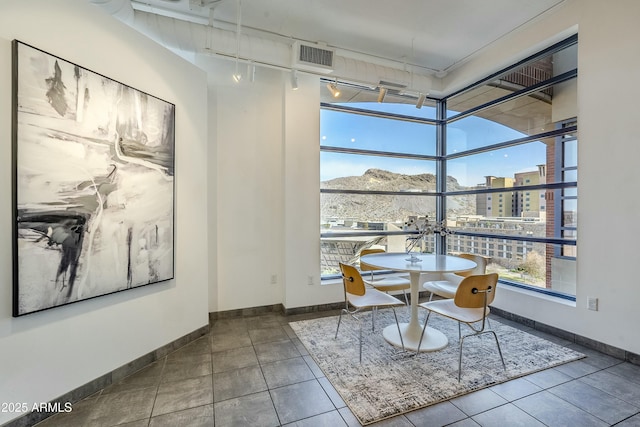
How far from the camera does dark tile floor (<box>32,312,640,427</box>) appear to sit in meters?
1.87

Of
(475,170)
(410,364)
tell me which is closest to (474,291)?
(410,364)

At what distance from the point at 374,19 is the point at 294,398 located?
3.81m

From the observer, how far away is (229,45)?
119 inches

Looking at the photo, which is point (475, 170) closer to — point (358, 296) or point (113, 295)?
point (358, 296)

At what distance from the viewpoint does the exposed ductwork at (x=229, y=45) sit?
265 centimetres

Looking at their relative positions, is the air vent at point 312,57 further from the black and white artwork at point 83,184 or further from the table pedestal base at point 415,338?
the table pedestal base at point 415,338

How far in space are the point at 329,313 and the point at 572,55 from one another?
13.8 feet

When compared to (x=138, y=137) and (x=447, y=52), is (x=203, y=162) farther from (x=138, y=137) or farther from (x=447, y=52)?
(x=447, y=52)

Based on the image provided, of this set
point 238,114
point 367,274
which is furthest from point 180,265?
point 367,274

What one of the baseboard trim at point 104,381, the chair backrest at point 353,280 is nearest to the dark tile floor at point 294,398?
the baseboard trim at point 104,381

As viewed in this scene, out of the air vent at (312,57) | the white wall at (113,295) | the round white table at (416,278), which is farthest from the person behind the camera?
the air vent at (312,57)

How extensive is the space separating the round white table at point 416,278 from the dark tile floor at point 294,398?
68 cm

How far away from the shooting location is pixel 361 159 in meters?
4.39

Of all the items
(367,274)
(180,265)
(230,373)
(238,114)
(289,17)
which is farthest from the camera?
(367,274)
